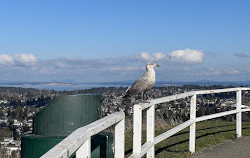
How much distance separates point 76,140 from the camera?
238 centimetres

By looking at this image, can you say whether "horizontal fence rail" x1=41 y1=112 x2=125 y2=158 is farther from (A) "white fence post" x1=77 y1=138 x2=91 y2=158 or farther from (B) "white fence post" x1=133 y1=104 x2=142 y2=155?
(B) "white fence post" x1=133 y1=104 x2=142 y2=155

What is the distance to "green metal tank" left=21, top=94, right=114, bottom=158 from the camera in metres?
3.48

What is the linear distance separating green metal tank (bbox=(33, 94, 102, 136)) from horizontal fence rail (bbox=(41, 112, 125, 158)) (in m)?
0.39

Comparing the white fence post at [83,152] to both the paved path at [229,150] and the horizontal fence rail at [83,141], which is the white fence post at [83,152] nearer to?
the horizontal fence rail at [83,141]

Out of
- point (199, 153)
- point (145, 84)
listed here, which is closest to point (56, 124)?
point (145, 84)

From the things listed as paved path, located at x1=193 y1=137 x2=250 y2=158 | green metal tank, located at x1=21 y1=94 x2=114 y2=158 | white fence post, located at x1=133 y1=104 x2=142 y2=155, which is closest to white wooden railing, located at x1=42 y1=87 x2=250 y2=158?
white fence post, located at x1=133 y1=104 x2=142 y2=155

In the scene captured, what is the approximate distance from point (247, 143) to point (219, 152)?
1.36 metres

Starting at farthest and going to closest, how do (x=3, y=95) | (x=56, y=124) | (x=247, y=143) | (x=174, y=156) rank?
(x=3, y=95)
(x=247, y=143)
(x=174, y=156)
(x=56, y=124)

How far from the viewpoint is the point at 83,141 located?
262cm

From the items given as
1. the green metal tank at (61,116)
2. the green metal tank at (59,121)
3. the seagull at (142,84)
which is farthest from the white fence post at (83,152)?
the seagull at (142,84)

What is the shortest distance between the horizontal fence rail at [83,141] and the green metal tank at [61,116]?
0.39 meters

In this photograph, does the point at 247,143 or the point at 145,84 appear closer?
the point at 145,84

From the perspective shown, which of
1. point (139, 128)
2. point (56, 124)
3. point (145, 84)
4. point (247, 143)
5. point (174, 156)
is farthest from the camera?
point (247, 143)

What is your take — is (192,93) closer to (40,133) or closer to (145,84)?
(145,84)
